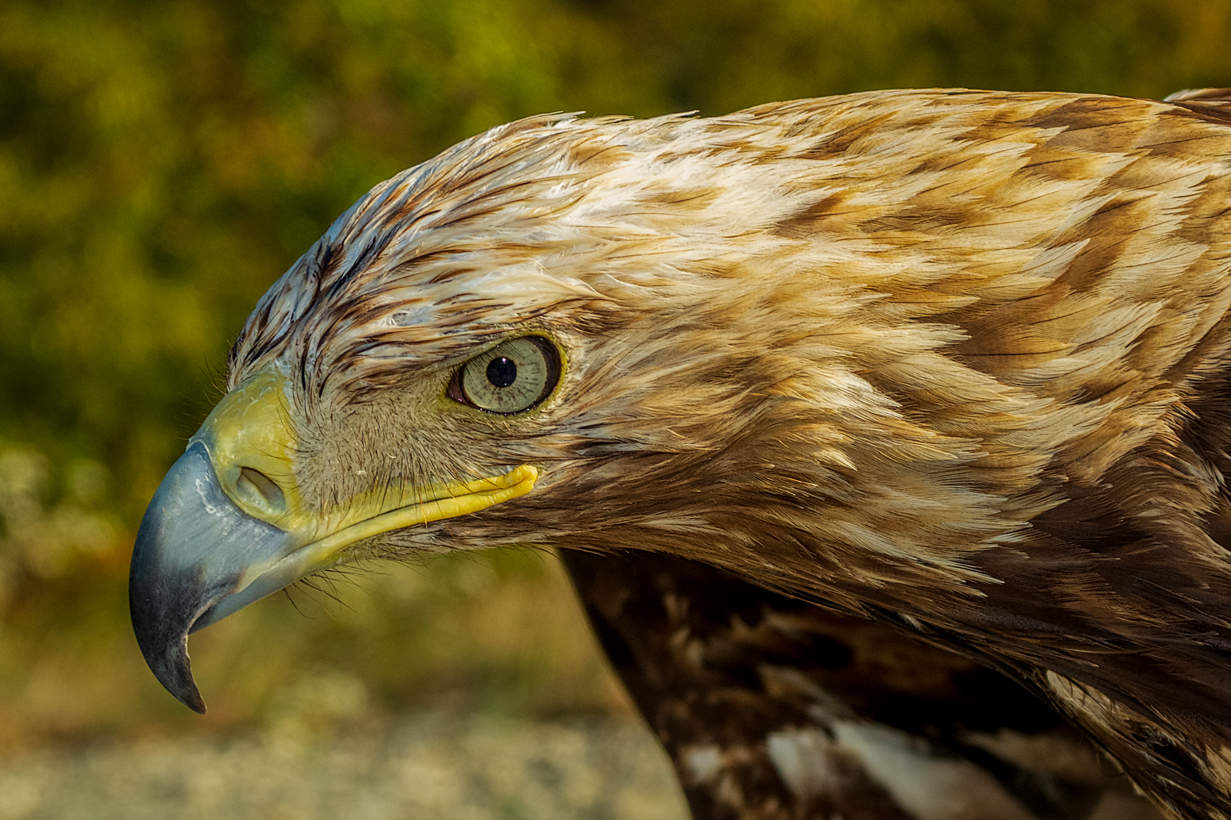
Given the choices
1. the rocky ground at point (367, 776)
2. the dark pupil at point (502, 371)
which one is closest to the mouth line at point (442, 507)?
the dark pupil at point (502, 371)

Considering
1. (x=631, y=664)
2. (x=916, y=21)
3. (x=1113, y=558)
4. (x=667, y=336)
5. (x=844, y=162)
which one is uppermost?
(x=844, y=162)

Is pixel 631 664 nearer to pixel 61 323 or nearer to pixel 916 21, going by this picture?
pixel 61 323

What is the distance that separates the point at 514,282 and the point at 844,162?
1.45 ft

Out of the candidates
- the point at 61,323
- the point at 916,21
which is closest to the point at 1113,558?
the point at 61,323

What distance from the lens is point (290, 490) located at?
64.0 inches

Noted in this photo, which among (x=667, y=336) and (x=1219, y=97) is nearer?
(x=667, y=336)

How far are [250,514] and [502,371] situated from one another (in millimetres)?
375

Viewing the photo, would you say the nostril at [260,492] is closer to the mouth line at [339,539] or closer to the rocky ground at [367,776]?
the mouth line at [339,539]

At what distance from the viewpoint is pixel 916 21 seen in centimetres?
773

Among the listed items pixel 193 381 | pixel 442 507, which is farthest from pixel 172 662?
pixel 193 381

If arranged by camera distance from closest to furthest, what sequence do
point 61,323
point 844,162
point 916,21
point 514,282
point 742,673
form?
point 514,282, point 844,162, point 742,673, point 61,323, point 916,21

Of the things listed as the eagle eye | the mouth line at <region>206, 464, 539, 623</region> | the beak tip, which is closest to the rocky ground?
the beak tip

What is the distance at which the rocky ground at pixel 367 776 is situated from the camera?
6262 mm

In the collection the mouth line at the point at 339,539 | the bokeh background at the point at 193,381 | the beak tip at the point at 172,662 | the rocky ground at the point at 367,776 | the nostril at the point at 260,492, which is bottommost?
the rocky ground at the point at 367,776
